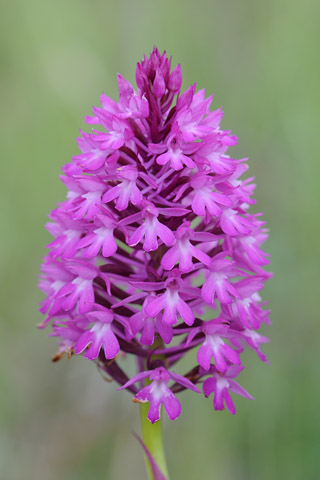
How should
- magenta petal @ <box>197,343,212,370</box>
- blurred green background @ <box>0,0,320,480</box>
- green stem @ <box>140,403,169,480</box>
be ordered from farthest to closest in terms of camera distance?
1. blurred green background @ <box>0,0,320,480</box>
2. green stem @ <box>140,403,169,480</box>
3. magenta petal @ <box>197,343,212,370</box>

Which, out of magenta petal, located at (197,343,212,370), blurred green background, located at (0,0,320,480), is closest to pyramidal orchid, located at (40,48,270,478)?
magenta petal, located at (197,343,212,370)

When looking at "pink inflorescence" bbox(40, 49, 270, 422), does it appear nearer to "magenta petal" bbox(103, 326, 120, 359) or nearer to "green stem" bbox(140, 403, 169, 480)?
"magenta petal" bbox(103, 326, 120, 359)

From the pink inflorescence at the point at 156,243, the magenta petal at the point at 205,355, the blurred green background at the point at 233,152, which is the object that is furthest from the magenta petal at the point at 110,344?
the blurred green background at the point at 233,152

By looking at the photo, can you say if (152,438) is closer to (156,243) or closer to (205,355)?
(205,355)

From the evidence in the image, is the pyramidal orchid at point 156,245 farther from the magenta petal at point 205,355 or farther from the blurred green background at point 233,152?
the blurred green background at point 233,152

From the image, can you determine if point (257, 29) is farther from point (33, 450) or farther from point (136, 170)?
point (33, 450)

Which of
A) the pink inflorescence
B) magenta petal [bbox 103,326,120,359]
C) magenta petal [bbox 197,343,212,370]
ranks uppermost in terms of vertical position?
the pink inflorescence

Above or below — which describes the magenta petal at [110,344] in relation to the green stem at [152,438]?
above

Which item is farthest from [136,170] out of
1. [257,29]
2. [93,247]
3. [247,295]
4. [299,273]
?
[257,29]
